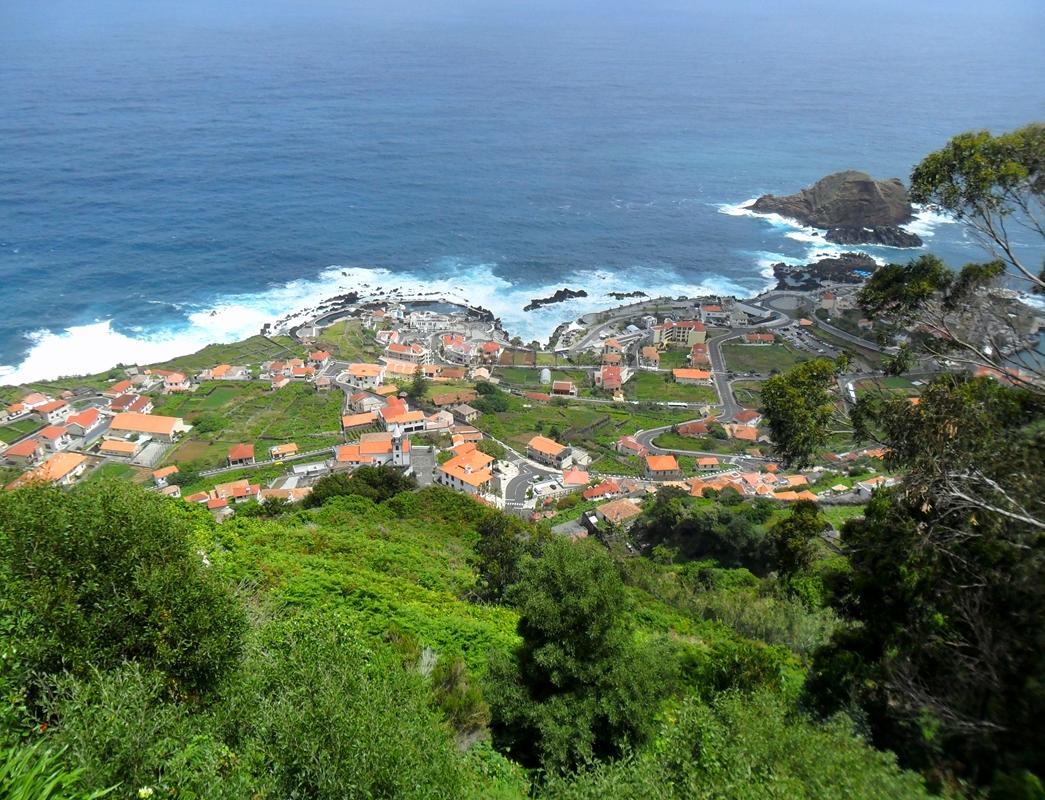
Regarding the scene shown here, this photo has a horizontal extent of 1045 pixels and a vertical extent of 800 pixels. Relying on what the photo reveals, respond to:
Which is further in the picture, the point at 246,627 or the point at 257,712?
the point at 246,627

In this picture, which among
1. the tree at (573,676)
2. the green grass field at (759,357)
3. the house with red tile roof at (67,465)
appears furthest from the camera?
the green grass field at (759,357)

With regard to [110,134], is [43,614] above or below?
above

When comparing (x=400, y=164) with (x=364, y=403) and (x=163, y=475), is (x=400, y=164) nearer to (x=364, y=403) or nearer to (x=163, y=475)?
(x=364, y=403)

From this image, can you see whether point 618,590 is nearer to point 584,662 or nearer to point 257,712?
point 584,662

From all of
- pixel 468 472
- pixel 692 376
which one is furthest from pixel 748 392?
pixel 468 472

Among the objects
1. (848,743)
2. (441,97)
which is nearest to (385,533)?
(848,743)

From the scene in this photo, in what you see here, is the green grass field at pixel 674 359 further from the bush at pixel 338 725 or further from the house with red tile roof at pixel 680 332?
the bush at pixel 338 725

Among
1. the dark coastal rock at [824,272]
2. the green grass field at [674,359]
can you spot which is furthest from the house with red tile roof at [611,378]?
the dark coastal rock at [824,272]
